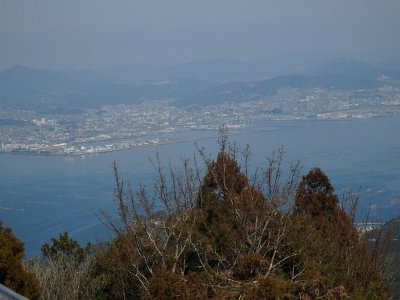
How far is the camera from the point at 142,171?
26609 mm

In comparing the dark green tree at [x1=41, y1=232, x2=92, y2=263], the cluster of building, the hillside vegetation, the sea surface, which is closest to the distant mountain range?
the cluster of building

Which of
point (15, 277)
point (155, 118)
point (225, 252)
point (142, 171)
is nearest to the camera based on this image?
point (15, 277)

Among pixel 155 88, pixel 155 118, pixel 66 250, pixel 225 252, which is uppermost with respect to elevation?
pixel 155 88

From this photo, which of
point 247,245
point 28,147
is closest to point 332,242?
point 247,245

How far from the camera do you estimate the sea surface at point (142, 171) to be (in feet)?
66.0

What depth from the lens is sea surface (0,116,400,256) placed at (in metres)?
20.1

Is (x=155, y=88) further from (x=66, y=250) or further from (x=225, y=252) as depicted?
(x=225, y=252)

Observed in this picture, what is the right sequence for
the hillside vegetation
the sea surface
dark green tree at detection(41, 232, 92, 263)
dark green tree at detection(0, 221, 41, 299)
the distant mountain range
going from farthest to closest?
the distant mountain range
the sea surface
dark green tree at detection(41, 232, 92, 263)
the hillside vegetation
dark green tree at detection(0, 221, 41, 299)

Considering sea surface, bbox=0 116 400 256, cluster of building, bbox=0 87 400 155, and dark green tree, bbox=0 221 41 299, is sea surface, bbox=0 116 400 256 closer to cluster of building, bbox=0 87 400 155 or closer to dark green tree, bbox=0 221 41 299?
cluster of building, bbox=0 87 400 155

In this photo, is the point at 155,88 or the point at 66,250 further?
the point at 155,88

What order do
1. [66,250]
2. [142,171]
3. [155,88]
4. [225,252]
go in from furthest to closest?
[155,88], [142,171], [66,250], [225,252]

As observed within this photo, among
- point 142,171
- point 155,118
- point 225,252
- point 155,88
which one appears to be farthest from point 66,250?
point 155,88

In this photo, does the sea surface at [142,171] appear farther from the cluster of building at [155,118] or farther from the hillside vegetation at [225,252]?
the hillside vegetation at [225,252]

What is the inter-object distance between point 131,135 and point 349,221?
112 feet
